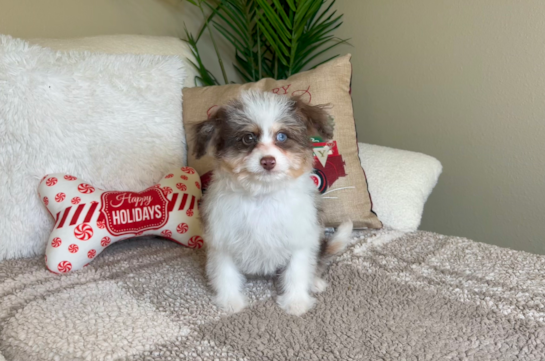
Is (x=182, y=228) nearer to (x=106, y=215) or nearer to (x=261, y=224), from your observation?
(x=106, y=215)

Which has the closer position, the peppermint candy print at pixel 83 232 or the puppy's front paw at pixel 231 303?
the puppy's front paw at pixel 231 303

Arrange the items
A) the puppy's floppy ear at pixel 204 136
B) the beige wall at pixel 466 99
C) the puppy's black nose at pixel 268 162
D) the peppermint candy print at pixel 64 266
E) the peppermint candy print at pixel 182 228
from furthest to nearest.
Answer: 1. the beige wall at pixel 466 99
2. the peppermint candy print at pixel 182 228
3. the peppermint candy print at pixel 64 266
4. the puppy's floppy ear at pixel 204 136
5. the puppy's black nose at pixel 268 162

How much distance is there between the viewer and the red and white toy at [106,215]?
4.65ft

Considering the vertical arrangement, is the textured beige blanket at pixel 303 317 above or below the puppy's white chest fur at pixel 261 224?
below

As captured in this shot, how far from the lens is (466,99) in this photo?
2.03 m

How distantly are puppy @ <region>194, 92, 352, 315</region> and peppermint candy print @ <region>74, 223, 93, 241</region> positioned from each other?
444mm

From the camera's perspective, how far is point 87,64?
173cm

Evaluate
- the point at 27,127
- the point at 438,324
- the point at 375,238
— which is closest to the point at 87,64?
the point at 27,127

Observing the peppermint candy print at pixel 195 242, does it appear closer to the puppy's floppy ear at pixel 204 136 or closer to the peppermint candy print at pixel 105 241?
the peppermint candy print at pixel 105 241

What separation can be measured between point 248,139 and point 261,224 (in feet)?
0.87

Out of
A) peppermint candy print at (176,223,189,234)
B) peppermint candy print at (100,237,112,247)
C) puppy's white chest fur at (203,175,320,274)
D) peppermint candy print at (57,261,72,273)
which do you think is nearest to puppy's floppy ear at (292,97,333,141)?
puppy's white chest fur at (203,175,320,274)

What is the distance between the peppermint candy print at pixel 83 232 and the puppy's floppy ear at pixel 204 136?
1.71 ft

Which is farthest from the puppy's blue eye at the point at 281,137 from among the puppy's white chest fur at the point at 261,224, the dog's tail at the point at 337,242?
the dog's tail at the point at 337,242

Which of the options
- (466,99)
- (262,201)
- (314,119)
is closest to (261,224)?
(262,201)
